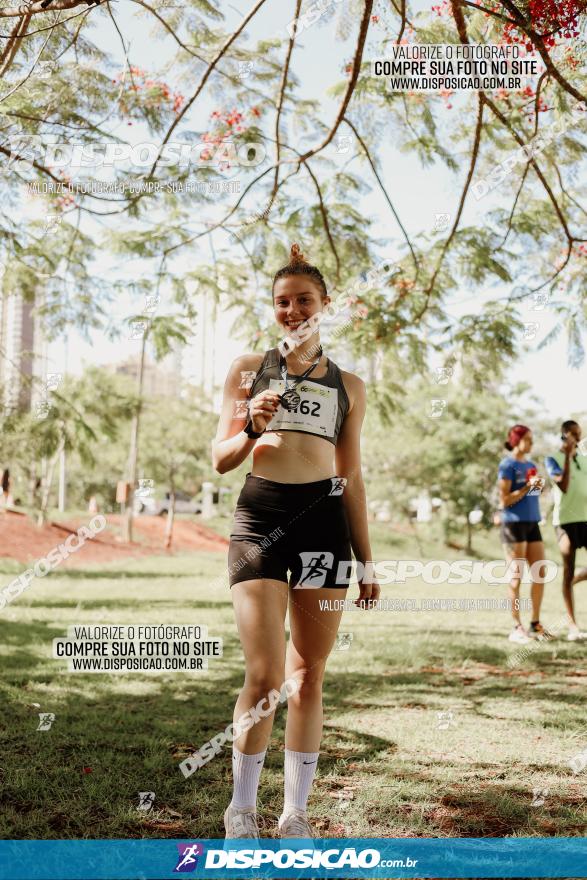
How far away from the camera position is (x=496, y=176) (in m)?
6.35

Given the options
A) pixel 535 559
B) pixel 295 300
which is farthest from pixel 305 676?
pixel 535 559

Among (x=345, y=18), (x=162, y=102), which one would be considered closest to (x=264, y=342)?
(x=162, y=102)

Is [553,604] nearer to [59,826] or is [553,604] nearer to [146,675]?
[146,675]

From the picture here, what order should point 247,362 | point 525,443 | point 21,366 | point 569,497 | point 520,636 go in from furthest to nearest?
point 21,366 < point 520,636 < point 525,443 < point 569,497 < point 247,362

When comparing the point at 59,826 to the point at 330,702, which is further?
the point at 330,702

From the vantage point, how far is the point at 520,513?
670cm

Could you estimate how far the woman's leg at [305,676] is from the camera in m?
2.64

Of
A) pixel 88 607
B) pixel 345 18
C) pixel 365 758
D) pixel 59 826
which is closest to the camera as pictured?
pixel 59 826

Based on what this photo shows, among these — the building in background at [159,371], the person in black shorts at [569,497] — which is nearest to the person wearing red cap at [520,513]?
the person in black shorts at [569,497]

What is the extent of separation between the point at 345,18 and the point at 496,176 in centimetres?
185

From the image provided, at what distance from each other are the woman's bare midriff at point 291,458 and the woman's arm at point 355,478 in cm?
17

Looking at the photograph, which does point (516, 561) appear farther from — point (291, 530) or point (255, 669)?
point (255, 669)

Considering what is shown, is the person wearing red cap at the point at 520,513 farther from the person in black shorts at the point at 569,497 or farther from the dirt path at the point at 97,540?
the dirt path at the point at 97,540

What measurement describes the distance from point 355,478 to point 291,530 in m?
0.39
